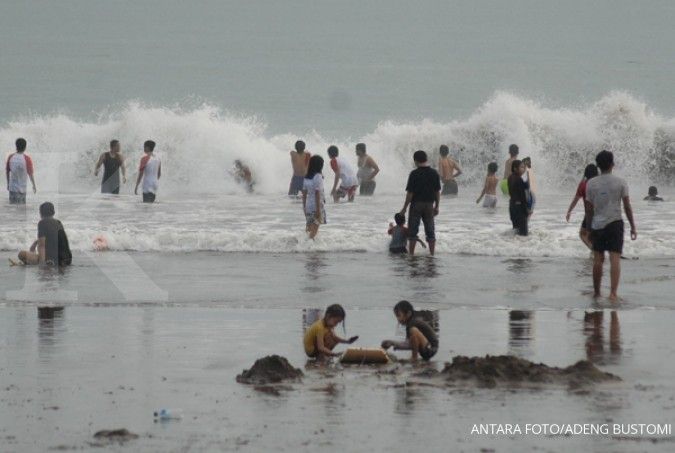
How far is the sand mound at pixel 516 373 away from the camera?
31.6 feet

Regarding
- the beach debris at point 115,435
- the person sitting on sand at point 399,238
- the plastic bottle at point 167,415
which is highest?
the person sitting on sand at point 399,238

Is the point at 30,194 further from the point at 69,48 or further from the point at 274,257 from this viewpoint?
the point at 69,48

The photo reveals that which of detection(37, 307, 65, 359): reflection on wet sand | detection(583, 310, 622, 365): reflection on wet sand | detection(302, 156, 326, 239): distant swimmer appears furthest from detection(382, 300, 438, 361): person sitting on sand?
detection(302, 156, 326, 239): distant swimmer

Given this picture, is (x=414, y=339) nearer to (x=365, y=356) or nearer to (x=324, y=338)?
(x=365, y=356)

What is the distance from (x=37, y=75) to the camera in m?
87.2

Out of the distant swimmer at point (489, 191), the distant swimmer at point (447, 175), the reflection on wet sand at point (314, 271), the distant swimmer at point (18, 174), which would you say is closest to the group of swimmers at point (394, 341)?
the reflection on wet sand at point (314, 271)

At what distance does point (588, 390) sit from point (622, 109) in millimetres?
32827

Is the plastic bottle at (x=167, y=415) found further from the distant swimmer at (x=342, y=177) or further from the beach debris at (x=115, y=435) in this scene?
the distant swimmer at (x=342, y=177)

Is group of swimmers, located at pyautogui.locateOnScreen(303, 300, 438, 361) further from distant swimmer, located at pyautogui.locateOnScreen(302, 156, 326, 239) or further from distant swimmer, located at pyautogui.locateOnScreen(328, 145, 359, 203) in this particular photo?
distant swimmer, located at pyautogui.locateOnScreen(328, 145, 359, 203)

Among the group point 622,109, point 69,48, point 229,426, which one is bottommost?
point 229,426

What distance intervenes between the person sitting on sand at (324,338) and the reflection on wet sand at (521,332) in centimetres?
146

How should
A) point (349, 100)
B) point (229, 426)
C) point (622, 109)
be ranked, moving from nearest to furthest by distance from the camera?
point (229, 426), point (622, 109), point (349, 100)

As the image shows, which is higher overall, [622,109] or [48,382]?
[622,109]

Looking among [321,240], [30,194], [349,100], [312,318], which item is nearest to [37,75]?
[349,100]
